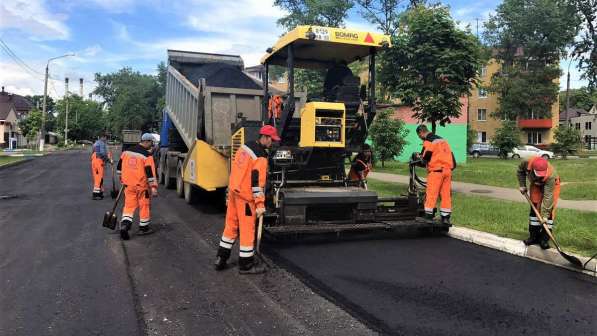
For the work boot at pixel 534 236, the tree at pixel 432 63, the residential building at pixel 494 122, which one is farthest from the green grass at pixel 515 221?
the residential building at pixel 494 122

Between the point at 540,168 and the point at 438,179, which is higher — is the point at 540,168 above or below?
above

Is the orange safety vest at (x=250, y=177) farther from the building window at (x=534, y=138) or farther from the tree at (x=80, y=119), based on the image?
the tree at (x=80, y=119)

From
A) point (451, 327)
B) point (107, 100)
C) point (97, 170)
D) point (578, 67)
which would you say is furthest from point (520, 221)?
point (107, 100)

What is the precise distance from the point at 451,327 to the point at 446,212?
3.69 meters

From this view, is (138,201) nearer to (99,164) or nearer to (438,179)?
(438,179)

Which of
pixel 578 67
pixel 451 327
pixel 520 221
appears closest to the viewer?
pixel 451 327

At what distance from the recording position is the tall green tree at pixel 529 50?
45312 mm

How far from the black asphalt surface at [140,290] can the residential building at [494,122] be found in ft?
160

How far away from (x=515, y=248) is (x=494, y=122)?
4977cm

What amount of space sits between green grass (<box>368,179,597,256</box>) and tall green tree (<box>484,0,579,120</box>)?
40.3m

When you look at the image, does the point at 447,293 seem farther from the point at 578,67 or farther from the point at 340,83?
the point at 578,67

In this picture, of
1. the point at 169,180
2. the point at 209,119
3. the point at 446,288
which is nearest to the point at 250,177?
the point at 446,288

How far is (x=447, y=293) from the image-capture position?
4.73 m

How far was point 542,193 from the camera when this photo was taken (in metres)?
6.37
